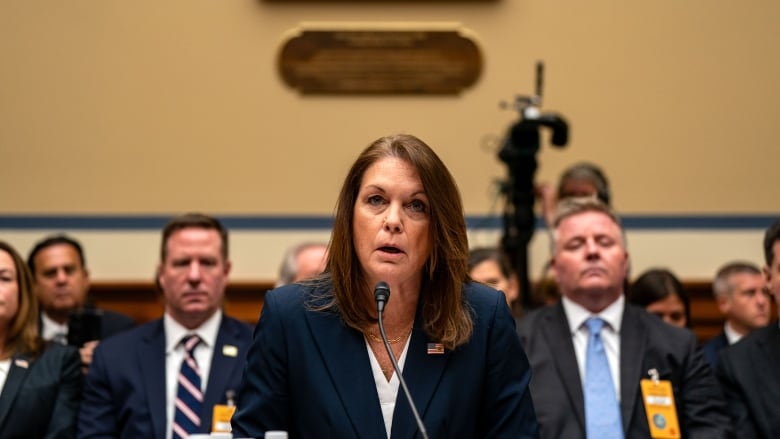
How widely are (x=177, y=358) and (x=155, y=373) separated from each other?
154mm

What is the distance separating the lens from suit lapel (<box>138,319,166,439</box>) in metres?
4.35

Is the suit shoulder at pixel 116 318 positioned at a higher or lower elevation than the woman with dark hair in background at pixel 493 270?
lower

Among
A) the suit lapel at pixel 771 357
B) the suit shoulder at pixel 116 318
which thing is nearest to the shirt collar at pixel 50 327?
the suit shoulder at pixel 116 318

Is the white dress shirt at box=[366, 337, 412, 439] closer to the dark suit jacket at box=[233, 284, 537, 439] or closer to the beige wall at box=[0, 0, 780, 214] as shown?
the dark suit jacket at box=[233, 284, 537, 439]

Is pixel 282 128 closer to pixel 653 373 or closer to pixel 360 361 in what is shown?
pixel 653 373

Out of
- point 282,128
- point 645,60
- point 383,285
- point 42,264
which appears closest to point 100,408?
point 42,264

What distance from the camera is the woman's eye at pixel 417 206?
9.52 ft

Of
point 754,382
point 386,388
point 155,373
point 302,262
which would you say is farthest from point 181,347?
point 754,382

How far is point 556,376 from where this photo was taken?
14.1 ft

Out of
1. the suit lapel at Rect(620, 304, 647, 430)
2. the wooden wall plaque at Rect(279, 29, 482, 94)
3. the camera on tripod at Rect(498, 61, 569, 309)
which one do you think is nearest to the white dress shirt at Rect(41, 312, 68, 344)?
the wooden wall plaque at Rect(279, 29, 482, 94)

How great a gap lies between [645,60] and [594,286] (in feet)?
9.67

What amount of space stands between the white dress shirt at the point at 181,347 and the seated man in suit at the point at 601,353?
1298 millimetres

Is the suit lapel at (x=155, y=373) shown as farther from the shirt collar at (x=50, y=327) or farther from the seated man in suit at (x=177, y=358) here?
the shirt collar at (x=50, y=327)

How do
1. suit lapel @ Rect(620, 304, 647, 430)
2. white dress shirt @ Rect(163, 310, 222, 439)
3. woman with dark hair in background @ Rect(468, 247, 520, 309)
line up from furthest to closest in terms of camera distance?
woman with dark hair in background @ Rect(468, 247, 520, 309) → white dress shirt @ Rect(163, 310, 222, 439) → suit lapel @ Rect(620, 304, 647, 430)
